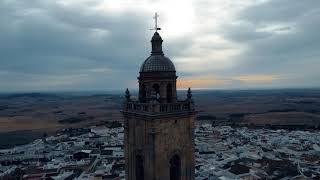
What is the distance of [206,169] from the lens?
61.9m

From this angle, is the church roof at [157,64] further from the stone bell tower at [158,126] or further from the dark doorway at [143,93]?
the dark doorway at [143,93]

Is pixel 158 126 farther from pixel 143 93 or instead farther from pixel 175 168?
pixel 175 168

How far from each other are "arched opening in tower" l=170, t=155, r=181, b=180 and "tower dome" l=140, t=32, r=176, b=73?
15.4 ft

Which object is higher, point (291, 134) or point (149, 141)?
point (149, 141)

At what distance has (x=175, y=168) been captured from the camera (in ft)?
64.5

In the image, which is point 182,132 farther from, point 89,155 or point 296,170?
point 89,155

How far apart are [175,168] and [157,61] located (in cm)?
580

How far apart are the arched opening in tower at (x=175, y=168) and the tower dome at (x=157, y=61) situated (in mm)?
4695

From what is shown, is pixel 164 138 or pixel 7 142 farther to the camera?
pixel 7 142

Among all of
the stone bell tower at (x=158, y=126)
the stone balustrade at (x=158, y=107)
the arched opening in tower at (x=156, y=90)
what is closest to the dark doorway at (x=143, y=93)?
the stone bell tower at (x=158, y=126)

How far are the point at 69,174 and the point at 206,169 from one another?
22.8 metres

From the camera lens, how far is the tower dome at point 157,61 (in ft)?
61.3

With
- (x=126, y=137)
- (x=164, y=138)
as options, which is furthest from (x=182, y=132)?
(x=126, y=137)

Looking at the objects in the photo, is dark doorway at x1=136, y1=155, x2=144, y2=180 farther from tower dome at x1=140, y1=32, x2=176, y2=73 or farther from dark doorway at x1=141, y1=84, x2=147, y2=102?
tower dome at x1=140, y1=32, x2=176, y2=73
